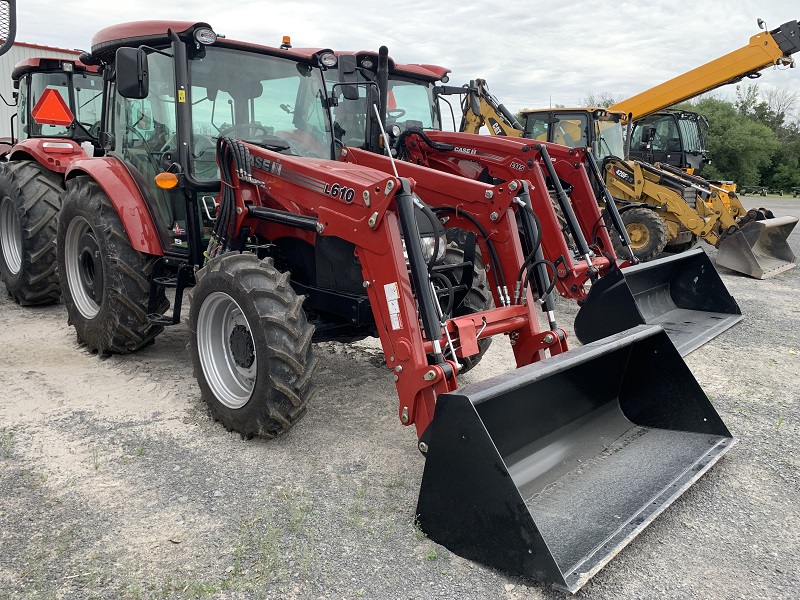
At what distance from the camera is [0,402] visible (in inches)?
163

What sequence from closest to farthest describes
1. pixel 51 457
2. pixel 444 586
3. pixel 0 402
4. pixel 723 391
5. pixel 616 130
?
pixel 444 586
pixel 51 457
pixel 0 402
pixel 723 391
pixel 616 130

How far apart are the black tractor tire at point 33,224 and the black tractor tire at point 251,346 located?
2895 mm

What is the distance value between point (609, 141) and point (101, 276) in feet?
29.7

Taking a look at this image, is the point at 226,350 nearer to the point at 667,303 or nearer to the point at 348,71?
the point at 348,71

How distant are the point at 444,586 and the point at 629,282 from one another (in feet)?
14.1

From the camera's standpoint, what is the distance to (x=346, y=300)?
12.5 ft

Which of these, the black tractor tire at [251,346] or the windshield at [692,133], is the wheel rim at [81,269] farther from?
the windshield at [692,133]

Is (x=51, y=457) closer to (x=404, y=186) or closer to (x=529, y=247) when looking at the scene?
(x=404, y=186)

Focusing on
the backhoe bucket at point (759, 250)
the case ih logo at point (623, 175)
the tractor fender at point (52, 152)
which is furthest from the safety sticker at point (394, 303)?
the case ih logo at point (623, 175)

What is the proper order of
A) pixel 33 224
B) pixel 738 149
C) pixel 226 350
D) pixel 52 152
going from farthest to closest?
pixel 738 149, pixel 52 152, pixel 33 224, pixel 226 350

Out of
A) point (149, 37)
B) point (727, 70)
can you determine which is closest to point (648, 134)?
point (727, 70)

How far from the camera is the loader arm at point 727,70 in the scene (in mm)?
11531

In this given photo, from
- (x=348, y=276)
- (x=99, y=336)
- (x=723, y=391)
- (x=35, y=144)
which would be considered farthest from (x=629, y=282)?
(x=35, y=144)

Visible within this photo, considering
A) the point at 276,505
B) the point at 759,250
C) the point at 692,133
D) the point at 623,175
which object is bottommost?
the point at 276,505
